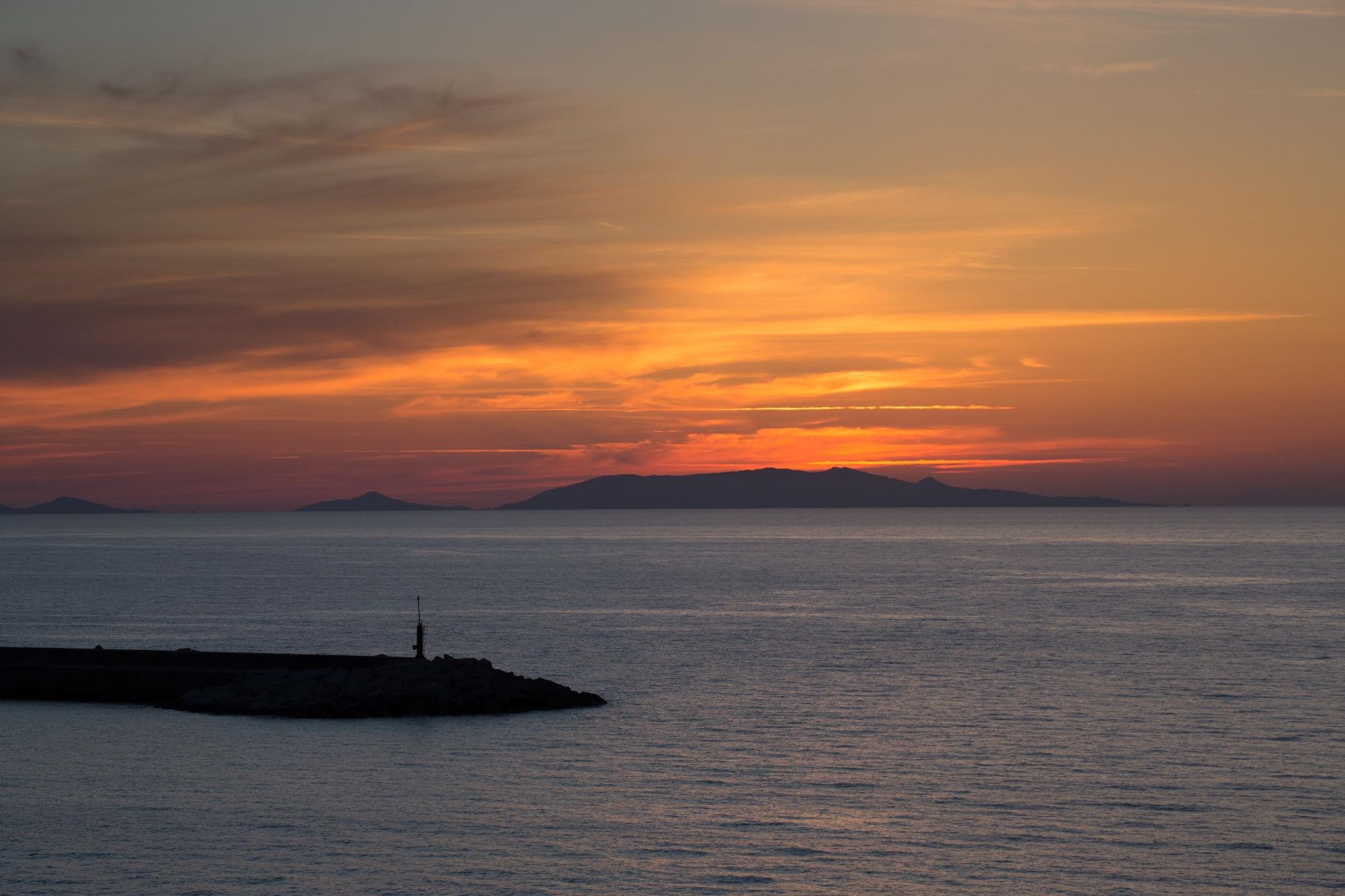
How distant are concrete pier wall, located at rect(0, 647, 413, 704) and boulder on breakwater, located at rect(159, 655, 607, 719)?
742 millimetres

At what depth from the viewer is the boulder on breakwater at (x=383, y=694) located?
4169cm

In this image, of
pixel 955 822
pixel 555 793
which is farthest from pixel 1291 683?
pixel 555 793

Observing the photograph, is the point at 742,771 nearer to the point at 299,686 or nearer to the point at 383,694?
the point at 383,694

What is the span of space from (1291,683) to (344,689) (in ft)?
112

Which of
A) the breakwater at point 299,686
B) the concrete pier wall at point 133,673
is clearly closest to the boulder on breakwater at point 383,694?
the breakwater at point 299,686

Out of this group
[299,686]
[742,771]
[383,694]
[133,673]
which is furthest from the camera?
[133,673]

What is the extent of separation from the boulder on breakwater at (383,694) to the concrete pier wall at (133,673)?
742 mm

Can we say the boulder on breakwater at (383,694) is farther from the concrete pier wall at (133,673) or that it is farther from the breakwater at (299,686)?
the concrete pier wall at (133,673)

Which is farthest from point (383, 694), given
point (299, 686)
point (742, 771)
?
point (742, 771)

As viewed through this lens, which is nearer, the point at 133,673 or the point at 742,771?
the point at 742,771

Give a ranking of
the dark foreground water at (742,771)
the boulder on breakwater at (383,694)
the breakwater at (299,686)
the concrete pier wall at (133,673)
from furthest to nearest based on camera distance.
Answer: the concrete pier wall at (133,673) → the breakwater at (299,686) → the boulder on breakwater at (383,694) → the dark foreground water at (742,771)

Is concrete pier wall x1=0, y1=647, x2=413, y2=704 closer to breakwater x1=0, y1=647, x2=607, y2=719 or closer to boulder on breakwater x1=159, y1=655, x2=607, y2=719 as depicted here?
breakwater x1=0, y1=647, x2=607, y2=719

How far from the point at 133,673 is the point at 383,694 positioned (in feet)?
28.5

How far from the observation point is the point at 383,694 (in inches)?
1668
